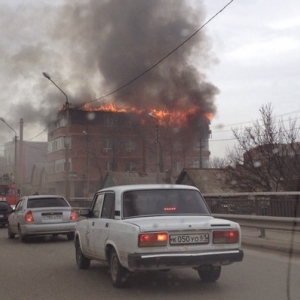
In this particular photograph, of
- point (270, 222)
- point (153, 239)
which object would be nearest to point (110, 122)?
point (270, 222)

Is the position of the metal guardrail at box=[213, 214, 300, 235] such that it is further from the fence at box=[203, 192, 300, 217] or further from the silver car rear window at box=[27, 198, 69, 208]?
the silver car rear window at box=[27, 198, 69, 208]

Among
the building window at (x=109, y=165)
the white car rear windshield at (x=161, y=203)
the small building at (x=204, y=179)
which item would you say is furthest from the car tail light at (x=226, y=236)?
the building window at (x=109, y=165)

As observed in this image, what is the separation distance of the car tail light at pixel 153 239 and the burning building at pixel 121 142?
26.6 m

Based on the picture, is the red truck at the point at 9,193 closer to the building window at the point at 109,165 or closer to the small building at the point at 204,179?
the small building at the point at 204,179

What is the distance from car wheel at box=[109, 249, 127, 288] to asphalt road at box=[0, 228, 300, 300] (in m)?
0.10

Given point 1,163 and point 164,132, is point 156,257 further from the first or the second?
point 1,163

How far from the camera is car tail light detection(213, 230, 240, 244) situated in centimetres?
652

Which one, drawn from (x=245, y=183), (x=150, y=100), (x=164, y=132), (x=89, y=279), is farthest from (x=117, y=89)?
(x=89, y=279)

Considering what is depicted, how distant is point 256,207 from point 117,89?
23.2 metres

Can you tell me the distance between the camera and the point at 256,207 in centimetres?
1325

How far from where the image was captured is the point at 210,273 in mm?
7203

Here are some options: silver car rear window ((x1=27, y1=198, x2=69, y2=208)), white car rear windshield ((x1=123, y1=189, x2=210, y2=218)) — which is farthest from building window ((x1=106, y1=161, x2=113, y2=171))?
white car rear windshield ((x1=123, y1=189, x2=210, y2=218))

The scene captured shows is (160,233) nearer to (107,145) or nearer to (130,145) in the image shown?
(130,145)

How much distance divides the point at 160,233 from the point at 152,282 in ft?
4.41
